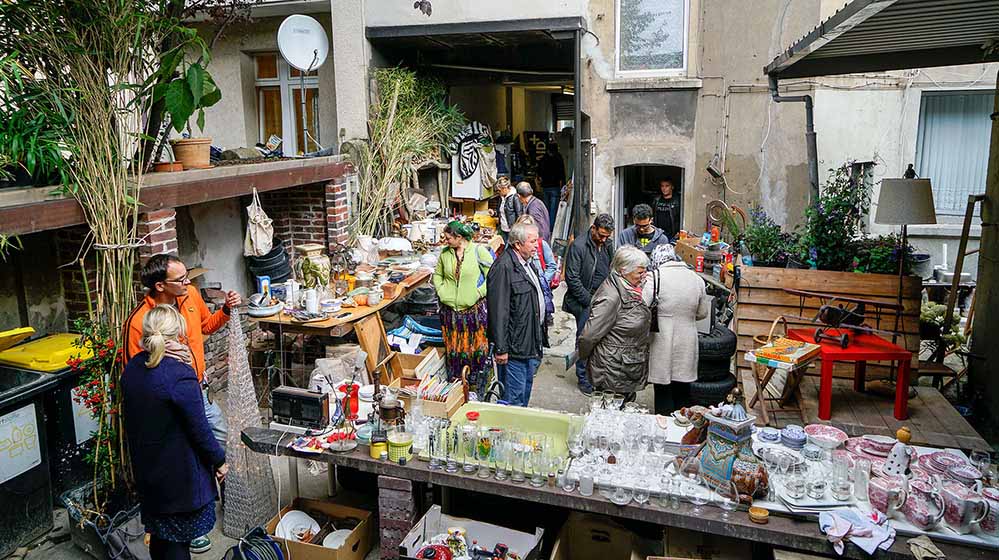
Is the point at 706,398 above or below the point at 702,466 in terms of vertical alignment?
below

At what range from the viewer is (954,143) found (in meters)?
10.6

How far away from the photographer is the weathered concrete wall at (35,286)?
5.80m

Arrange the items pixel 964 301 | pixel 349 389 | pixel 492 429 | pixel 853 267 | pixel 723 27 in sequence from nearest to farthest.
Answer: pixel 492 429, pixel 349 389, pixel 853 267, pixel 964 301, pixel 723 27

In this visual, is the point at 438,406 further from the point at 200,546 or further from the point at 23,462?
the point at 23,462

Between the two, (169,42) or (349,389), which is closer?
(349,389)

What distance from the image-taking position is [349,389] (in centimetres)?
493

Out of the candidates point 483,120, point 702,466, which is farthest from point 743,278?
point 483,120

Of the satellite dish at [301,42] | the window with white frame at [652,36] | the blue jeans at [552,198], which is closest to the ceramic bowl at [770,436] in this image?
the satellite dish at [301,42]

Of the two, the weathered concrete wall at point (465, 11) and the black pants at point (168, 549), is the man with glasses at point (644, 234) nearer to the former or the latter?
the weathered concrete wall at point (465, 11)

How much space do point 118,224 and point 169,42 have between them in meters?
1.75

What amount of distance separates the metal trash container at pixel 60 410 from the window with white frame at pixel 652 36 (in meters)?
8.65

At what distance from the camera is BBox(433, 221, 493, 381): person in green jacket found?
6.55 metres

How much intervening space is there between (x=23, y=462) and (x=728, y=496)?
4788mm

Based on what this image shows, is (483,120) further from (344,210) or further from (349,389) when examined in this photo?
(349,389)
